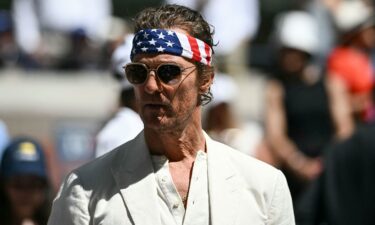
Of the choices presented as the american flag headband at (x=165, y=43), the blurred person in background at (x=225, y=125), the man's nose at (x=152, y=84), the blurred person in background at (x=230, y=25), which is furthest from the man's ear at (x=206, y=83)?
the blurred person in background at (x=230, y=25)

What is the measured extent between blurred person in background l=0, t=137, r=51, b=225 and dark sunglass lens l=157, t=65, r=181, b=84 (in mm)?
Answer: 2480

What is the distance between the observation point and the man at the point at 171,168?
4840 mm

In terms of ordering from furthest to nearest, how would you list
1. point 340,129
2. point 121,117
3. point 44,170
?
point 340,129, point 44,170, point 121,117

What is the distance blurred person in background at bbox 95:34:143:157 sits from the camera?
266 inches

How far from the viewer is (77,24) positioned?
45.3ft

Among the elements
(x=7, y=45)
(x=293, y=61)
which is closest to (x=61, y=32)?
(x=7, y=45)

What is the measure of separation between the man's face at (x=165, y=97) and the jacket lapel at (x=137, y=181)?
0.12 metres

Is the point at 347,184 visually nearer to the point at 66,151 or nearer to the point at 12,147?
the point at 12,147

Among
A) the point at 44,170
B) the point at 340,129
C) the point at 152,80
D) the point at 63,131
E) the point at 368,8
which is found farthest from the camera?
the point at 368,8

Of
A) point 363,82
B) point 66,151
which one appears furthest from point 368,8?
point 66,151

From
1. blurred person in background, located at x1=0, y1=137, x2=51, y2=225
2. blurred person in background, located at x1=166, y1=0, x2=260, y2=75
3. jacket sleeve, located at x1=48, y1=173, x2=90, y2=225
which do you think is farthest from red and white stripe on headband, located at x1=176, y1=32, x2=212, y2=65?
blurred person in background, located at x1=166, y1=0, x2=260, y2=75

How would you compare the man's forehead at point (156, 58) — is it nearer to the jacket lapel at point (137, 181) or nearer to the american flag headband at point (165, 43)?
the american flag headband at point (165, 43)

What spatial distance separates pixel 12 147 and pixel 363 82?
423cm

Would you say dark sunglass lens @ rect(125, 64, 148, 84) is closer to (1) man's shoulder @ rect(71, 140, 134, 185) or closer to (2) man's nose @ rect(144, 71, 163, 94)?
(2) man's nose @ rect(144, 71, 163, 94)
